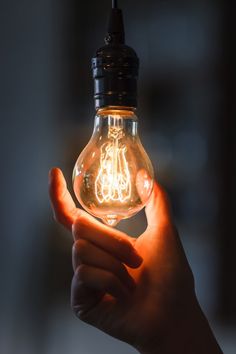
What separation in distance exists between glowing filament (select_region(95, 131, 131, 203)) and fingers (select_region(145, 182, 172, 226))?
98 mm

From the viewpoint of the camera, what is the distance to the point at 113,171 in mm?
473

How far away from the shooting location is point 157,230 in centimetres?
56

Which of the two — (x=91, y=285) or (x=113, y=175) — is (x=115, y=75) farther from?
(x=91, y=285)

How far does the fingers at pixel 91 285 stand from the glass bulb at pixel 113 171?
0.19 ft

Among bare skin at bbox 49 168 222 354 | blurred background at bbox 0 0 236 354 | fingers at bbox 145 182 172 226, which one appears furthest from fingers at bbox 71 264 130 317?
blurred background at bbox 0 0 236 354

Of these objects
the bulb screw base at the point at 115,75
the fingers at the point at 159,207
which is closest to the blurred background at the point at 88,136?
the fingers at the point at 159,207

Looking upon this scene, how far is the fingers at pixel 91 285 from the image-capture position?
1.54 feet

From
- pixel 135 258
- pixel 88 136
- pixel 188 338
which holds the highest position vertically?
pixel 88 136

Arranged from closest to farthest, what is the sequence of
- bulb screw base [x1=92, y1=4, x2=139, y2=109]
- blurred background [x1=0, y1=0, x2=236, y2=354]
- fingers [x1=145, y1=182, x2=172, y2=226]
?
bulb screw base [x1=92, y1=4, x2=139, y2=109]
fingers [x1=145, y1=182, x2=172, y2=226]
blurred background [x1=0, y1=0, x2=236, y2=354]

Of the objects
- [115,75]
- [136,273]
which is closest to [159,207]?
[136,273]

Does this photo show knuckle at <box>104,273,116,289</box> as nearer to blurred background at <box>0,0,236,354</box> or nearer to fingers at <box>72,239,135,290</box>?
fingers at <box>72,239,135,290</box>

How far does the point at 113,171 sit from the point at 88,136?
30cm

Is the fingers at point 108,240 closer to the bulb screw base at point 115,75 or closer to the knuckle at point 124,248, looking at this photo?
the knuckle at point 124,248

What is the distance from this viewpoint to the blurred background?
0.71 metres
